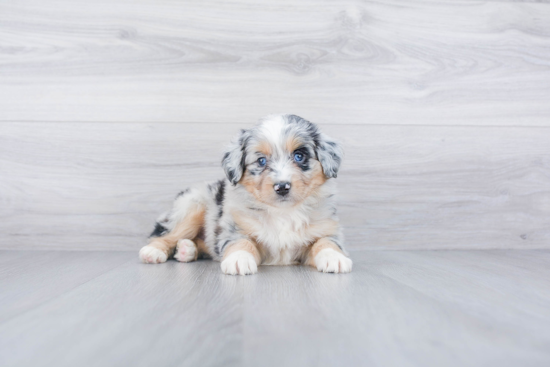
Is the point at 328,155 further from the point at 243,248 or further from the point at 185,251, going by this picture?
the point at 185,251

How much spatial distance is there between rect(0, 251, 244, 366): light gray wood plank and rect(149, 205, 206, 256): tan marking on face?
67 cm

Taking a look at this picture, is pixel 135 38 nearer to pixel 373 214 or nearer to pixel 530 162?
pixel 373 214

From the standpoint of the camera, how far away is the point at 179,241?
226 cm

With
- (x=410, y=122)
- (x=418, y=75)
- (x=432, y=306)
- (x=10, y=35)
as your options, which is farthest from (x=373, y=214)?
(x=10, y=35)

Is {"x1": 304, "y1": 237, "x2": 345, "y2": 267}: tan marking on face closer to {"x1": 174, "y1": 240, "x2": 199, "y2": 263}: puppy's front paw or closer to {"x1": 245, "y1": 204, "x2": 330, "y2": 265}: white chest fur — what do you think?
{"x1": 245, "y1": 204, "x2": 330, "y2": 265}: white chest fur

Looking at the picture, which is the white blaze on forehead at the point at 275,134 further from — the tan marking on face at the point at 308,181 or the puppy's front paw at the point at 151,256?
the puppy's front paw at the point at 151,256

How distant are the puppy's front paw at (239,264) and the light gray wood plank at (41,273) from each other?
1.75 feet

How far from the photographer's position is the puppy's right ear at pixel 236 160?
6.82ft

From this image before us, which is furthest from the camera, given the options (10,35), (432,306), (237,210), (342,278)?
(10,35)

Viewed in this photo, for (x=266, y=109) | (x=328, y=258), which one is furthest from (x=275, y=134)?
(x=266, y=109)

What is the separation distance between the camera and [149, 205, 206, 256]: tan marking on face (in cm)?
230

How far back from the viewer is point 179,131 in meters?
2.68

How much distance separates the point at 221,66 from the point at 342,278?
5.26ft

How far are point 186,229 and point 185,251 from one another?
0.61 feet
